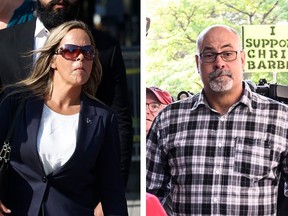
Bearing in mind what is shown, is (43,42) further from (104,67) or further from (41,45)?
(104,67)

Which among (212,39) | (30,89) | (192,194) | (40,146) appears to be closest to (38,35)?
(30,89)

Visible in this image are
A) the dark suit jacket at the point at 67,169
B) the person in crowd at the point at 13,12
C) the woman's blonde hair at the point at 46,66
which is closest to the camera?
the dark suit jacket at the point at 67,169

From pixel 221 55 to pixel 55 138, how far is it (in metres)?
0.95

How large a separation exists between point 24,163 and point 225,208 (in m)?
1.05

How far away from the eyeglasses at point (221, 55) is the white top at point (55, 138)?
2.39 ft

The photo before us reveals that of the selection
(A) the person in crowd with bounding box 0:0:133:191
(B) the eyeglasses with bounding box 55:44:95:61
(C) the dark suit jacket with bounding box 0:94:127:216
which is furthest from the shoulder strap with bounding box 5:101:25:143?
(B) the eyeglasses with bounding box 55:44:95:61

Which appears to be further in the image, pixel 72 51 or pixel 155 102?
pixel 155 102

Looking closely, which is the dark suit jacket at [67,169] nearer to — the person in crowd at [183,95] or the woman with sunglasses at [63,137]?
the woman with sunglasses at [63,137]

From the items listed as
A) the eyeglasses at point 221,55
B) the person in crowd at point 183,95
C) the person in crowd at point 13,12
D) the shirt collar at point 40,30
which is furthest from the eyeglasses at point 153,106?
the person in crowd at point 13,12

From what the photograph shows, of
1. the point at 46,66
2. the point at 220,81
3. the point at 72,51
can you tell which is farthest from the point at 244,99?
the point at 46,66

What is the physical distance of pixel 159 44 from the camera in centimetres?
388

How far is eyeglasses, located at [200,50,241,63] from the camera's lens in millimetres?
3854

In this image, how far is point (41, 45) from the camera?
12.6ft

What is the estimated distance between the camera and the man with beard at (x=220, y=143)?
3.81 metres
